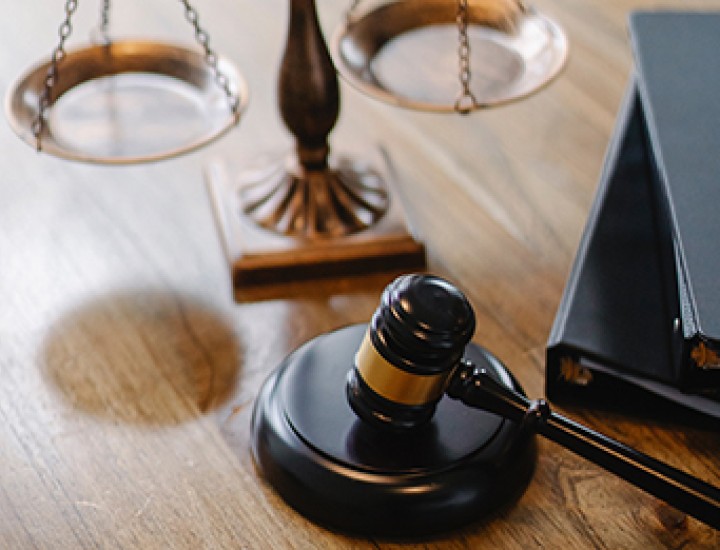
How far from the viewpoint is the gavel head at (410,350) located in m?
0.76

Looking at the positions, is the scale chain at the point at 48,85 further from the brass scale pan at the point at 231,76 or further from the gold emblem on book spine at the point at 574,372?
the gold emblem on book spine at the point at 574,372

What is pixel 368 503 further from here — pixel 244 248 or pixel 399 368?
pixel 244 248

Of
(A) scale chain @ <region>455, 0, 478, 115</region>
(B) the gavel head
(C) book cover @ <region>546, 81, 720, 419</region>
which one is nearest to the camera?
(B) the gavel head

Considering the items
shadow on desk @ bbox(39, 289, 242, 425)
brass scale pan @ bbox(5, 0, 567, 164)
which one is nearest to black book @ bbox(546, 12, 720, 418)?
brass scale pan @ bbox(5, 0, 567, 164)

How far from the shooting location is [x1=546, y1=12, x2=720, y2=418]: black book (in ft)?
2.75

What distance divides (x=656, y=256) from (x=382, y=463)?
31cm

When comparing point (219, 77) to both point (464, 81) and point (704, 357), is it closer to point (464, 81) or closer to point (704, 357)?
point (464, 81)

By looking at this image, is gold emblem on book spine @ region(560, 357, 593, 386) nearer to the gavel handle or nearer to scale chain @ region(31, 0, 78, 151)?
the gavel handle

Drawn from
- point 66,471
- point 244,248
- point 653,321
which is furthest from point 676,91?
point 66,471

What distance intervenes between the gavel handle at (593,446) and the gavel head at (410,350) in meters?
0.02

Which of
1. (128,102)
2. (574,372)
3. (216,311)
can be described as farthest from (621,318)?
(128,102)

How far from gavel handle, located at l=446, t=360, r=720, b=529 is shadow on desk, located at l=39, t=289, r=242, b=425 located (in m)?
0.22

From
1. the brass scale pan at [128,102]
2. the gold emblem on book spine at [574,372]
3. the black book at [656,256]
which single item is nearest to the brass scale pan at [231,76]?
the brass scale pan at [128,102]

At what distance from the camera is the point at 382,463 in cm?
81
